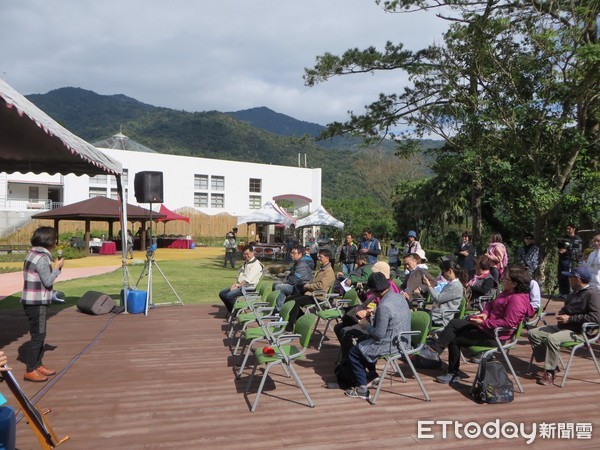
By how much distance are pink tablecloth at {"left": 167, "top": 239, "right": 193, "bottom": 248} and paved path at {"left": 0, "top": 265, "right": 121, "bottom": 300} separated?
14.7 m

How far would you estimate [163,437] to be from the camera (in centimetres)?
357

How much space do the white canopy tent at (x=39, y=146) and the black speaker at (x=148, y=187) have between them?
2.17 ft

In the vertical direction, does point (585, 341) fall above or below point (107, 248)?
above

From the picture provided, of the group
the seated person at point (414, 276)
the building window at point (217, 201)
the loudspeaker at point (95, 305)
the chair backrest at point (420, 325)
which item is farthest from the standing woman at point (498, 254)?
the building window at point (217, 201)

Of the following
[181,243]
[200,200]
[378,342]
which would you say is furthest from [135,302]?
[200,200]

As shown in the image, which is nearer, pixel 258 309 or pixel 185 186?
pixel 258 309

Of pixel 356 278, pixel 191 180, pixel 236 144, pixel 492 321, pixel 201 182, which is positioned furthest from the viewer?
pixel 236 144

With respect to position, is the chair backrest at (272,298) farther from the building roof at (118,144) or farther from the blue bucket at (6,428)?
the building roof at (118,144)

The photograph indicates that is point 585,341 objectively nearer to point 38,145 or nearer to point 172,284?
point 38,145

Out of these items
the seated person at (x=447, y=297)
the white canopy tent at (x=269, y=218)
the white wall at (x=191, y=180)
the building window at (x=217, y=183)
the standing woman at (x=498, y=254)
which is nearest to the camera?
the seated person at (x=447, y=297)

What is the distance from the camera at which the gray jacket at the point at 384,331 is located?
172 inches

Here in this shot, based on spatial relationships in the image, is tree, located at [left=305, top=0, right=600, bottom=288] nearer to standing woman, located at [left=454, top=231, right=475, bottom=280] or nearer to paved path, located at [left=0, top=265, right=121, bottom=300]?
standing woman, located at [left=454, top=231, right=475, bottom=280]

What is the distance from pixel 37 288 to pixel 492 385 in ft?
14.0

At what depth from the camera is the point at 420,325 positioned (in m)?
4.81
